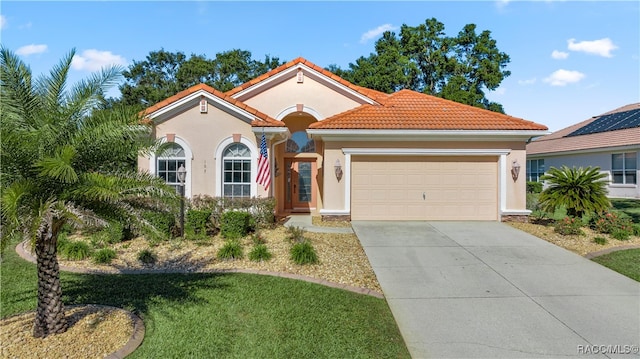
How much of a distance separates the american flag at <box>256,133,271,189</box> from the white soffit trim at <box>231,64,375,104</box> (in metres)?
3.75

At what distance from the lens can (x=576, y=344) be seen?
4383 mm

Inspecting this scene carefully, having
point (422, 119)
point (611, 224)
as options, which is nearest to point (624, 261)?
point (611, 224)

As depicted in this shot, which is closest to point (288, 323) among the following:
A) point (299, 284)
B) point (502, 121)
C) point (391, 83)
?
point (299, 284)

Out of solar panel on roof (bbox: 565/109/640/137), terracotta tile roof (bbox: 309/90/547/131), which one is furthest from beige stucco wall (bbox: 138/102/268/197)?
solar panel on roof (bbox: 565/109/640/137)

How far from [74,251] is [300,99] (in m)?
9.52

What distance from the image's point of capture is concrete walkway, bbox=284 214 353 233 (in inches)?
423

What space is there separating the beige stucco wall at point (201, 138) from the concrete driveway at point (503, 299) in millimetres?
5786

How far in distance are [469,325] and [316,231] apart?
6.19 m

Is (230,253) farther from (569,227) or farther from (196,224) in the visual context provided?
(569,227)

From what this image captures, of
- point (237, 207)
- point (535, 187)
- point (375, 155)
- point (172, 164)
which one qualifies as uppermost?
point (375, 155)

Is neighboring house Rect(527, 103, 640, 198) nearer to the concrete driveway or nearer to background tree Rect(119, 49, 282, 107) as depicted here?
the concrete driveway

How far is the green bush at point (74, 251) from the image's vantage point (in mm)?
7664

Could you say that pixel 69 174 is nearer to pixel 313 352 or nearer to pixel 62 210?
pixel 62 210

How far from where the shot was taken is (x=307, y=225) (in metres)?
11.6
